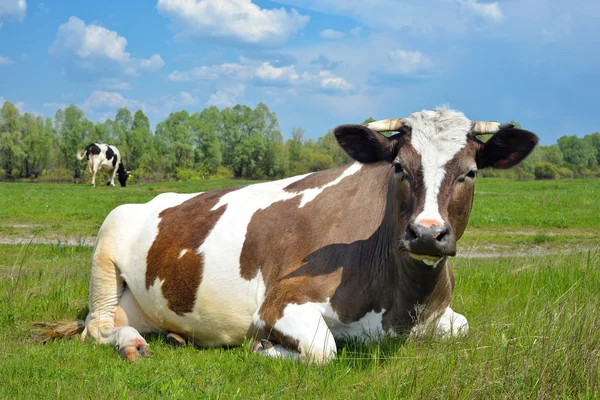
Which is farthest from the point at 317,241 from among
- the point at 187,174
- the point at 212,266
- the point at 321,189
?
the point at 187,174

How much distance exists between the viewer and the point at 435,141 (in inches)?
206

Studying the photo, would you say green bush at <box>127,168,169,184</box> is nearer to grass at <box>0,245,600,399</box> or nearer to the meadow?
the meadow

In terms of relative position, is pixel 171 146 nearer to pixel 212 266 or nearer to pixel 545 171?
pixel 545 171

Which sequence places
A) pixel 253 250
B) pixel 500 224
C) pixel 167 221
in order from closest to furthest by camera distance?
pixel 253 250, pixel 167 221, pixel 500 224

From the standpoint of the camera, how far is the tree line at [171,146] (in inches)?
3863

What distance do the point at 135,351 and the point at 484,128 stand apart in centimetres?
420

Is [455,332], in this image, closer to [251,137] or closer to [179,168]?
[179,168]

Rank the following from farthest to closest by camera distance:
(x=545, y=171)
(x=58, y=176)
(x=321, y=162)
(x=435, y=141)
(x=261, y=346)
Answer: (x=58, y=176) < (x=545, y=171) < (x=321, y=162) < (x=261, y=346) < (x=435, y=141)

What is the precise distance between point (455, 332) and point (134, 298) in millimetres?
4068

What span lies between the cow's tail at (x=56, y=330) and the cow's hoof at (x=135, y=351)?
54.0 inches

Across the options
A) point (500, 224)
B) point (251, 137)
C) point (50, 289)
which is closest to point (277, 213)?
point (50, 289)

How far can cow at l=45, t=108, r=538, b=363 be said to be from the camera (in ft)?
17.3

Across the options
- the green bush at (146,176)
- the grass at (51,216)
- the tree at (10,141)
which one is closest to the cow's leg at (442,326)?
the grass at (51,216)

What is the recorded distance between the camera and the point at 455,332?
6.11 meters
